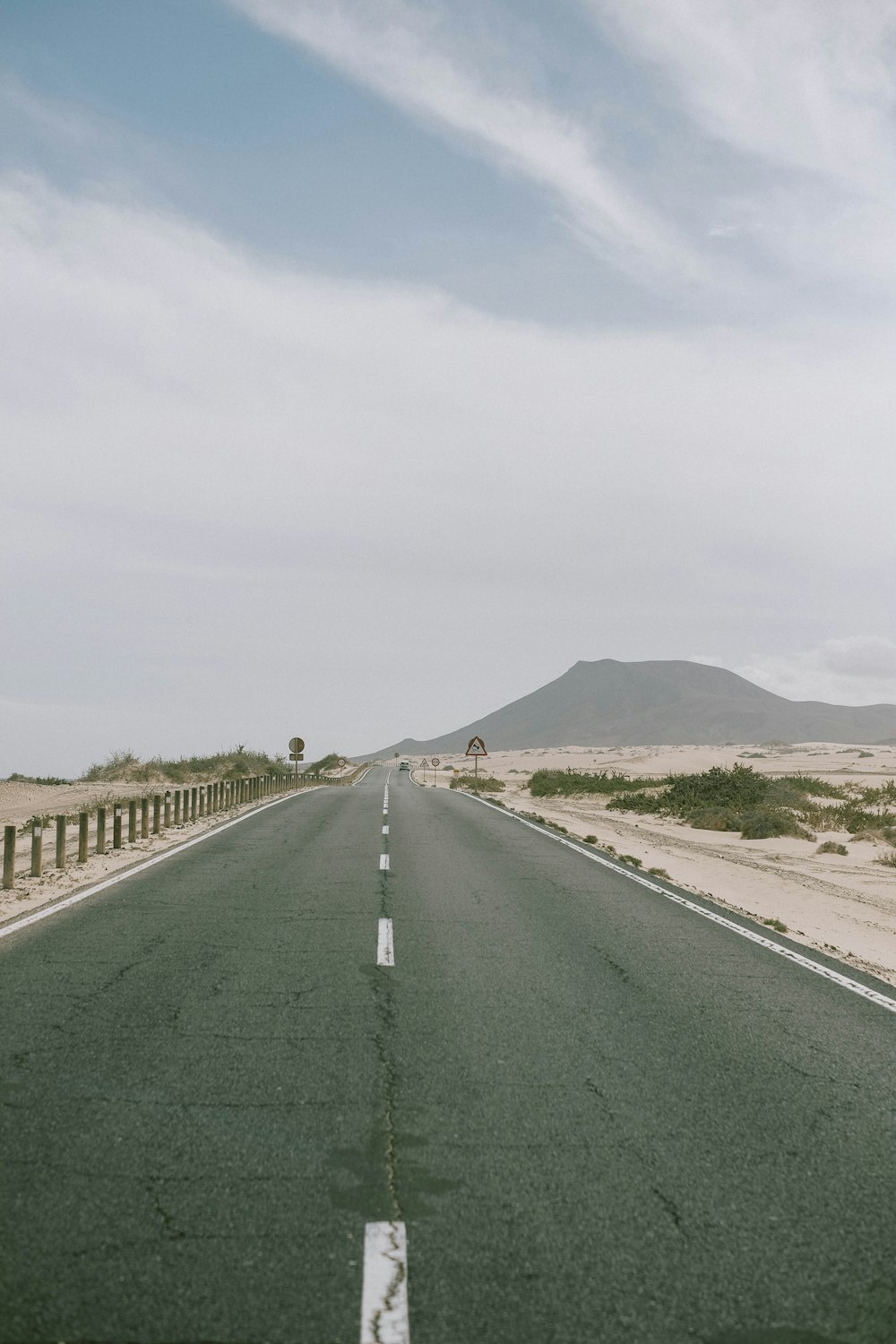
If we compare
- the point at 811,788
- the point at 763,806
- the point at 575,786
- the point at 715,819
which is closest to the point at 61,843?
the point at 715,819

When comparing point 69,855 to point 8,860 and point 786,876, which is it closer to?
point 8,860

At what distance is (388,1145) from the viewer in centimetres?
430

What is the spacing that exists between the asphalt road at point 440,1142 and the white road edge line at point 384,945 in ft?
0.36

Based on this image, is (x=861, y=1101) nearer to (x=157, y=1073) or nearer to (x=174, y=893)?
(x=157, y=1073)

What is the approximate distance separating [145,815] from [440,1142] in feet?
53.7

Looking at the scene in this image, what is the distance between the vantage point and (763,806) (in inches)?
1144

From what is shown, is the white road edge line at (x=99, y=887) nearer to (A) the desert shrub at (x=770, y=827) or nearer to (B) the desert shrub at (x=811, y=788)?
(A) the desert shrub at (x=770, y=827)

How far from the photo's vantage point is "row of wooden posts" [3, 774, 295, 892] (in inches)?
522

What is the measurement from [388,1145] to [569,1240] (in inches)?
43.1

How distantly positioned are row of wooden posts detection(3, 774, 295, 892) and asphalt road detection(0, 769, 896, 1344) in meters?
4.67

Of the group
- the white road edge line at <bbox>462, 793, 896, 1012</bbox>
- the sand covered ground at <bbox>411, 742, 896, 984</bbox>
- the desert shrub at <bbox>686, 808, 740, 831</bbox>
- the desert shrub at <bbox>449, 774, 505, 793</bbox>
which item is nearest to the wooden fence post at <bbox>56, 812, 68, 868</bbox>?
the white road edge line at <bbox>462, 793, 896, 1012</bbox>

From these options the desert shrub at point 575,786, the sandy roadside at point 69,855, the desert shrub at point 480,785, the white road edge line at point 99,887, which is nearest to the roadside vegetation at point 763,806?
the desert shrub at point 575,786

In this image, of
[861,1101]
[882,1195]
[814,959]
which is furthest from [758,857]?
[882,1195]

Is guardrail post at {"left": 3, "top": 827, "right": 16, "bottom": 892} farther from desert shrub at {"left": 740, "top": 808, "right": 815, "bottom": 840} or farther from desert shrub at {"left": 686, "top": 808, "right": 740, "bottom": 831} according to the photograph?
desert shrub at {"left": 686, "top": 808, "right": 740, "bottom": 831}
